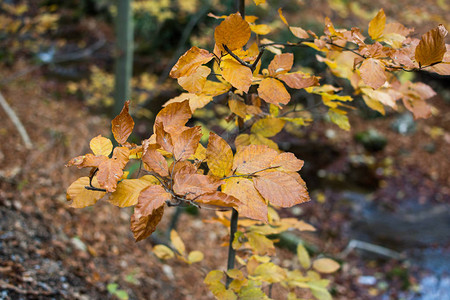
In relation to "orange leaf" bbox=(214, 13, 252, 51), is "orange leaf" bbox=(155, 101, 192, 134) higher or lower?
lower

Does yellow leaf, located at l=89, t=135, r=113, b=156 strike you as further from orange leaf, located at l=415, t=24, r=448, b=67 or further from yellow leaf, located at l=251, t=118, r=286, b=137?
orange leaf, located at l=415, t=24, r=448, b=67

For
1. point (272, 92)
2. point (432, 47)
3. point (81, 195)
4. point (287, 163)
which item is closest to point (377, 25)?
point (432, 47)

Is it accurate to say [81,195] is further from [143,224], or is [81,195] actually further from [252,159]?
[252,159]

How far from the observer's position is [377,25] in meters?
0.97

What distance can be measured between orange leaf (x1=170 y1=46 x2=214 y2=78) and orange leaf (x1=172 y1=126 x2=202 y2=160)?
141 mm

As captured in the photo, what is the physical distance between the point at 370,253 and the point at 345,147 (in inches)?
127

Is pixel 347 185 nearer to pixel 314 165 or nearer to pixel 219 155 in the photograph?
pixel 314 165

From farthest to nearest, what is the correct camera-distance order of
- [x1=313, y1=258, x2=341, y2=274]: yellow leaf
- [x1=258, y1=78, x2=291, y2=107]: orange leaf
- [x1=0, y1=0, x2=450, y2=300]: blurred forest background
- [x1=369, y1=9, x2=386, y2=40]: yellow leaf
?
[x1=0, y1=0, x2=450, y2=300]: blurred forest background, [x1=313, y1=258, x2=341, y2=274]: yellow leaf, [x1=369, y1=9, x2=386, y2=40]: yellow leaf, [x1=258, y1=78, x2=291, y2=107]: orange leaf

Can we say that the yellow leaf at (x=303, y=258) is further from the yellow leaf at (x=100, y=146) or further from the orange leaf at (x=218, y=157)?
the yellow leaf at (x=100, y=146)

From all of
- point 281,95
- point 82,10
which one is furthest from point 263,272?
point 82,10

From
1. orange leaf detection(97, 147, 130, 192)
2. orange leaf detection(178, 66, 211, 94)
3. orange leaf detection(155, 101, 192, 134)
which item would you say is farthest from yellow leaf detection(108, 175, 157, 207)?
orange leaf detection(178, 66, 211, 94)

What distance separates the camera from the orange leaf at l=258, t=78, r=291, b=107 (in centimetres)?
86

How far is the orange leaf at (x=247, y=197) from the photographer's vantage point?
69 centimetres

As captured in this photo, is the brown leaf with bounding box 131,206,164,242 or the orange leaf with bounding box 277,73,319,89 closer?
the brown leaf with bounding box 131,206,164,242
